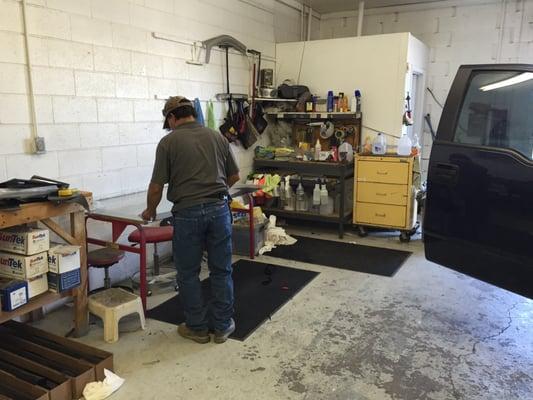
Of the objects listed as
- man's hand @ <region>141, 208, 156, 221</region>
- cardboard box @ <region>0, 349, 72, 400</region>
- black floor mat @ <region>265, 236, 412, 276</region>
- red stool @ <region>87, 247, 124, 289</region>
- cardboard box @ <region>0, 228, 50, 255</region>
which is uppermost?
man's hand @ <region>141, 208, 156, 221</region>

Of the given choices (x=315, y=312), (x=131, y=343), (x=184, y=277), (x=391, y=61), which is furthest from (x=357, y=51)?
(x=131, y=343)

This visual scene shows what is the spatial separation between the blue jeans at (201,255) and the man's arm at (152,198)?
15 centimetres

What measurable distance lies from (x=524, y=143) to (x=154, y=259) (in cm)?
282

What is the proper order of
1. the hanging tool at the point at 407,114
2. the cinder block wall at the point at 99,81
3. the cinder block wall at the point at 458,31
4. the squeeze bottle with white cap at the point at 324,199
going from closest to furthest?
the cinder block wall at the point at 99,81, the squeeze bottle with white cap at the point at 324,199, the hanging tool at the point at 407,114, the cinder block wall at the point at 458,31

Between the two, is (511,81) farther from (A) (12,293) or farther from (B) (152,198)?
(A) (12,293)

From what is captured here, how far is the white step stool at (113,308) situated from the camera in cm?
279

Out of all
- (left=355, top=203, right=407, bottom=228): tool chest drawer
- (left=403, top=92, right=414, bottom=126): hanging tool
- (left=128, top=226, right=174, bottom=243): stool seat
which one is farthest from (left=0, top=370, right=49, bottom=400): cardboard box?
(left=403, top=92, right=414, bottom=126): hanging tool

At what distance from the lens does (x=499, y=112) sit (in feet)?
7.74

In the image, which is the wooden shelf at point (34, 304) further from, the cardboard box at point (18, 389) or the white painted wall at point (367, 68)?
the white painted wall at point (367, 68)

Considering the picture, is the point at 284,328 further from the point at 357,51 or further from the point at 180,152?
the point at 357,51

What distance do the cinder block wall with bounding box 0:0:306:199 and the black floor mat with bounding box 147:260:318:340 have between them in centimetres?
115

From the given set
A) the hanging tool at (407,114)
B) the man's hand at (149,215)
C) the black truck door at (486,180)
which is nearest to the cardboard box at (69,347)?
the man's hand at (149,215)

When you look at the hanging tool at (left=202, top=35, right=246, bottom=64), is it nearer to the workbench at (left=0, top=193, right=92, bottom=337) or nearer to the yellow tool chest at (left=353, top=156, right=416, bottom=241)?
the yellow tool chest at (left=353, top=156, right=416, bottom=241)

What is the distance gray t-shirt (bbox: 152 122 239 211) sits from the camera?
2.61 m
